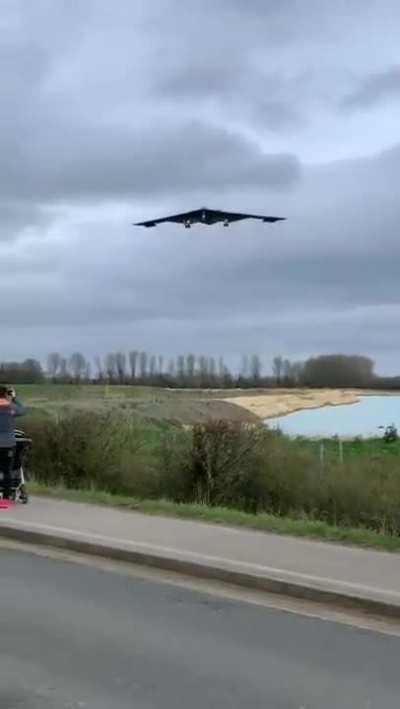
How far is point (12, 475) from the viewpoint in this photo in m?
14.8

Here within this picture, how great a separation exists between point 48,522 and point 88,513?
0.94m

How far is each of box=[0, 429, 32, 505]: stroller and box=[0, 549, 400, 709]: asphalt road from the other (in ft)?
16.5

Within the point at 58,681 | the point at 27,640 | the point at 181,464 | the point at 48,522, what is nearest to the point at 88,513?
the point at 48,522

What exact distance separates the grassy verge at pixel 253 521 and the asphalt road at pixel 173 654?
109 inches

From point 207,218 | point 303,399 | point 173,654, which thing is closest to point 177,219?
point 207,218

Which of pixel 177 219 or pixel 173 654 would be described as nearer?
pixel 173 654

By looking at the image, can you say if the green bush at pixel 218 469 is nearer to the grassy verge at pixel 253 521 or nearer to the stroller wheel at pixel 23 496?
the grassy verge at pixel 253 521

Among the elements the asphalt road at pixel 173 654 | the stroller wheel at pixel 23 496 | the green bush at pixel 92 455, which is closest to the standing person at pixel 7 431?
the stroller wheel at pixel 23 496

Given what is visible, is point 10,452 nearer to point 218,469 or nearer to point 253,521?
point 218,469

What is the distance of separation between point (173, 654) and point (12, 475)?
26.5 ft

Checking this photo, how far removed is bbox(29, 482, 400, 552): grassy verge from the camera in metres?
11.4

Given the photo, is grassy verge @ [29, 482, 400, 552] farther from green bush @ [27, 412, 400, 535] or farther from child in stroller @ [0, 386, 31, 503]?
green bush @ [27, 412, 400, 535]

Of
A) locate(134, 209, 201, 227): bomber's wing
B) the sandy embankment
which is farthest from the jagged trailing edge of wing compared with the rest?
the sandy embankment

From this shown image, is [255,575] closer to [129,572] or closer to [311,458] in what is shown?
[129,572]
